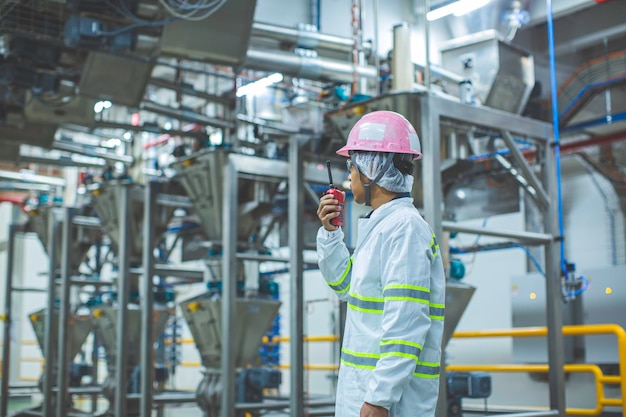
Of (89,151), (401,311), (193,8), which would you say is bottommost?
(401,311)

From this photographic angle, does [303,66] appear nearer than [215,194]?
Yes

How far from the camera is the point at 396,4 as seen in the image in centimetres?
853

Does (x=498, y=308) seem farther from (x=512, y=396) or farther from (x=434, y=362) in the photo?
(x=434, y=362)

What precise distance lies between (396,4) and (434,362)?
21.0 ft

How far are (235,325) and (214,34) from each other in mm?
2793

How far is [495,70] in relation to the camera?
266 inches

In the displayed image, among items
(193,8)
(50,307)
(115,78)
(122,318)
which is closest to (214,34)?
(193,8)

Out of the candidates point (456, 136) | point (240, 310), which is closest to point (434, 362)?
point (456, 136)

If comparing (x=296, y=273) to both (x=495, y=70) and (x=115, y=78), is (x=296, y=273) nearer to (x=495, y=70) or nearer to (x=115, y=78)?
(x=115, y=78)

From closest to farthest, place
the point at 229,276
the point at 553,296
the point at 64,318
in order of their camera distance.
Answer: the point at 553,296 → the point at 229,276 → the point at 64,318

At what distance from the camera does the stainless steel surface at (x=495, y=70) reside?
22.3ft

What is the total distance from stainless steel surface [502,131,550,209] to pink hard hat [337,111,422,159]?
9.16 ft

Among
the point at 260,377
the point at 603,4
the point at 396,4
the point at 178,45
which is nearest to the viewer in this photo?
the point at 178,45

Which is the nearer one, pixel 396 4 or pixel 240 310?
pixel 240 310
